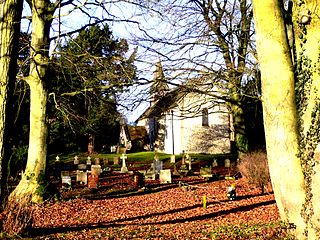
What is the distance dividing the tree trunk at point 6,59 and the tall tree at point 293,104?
3.94 m

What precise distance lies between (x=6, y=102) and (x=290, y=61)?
178 inches

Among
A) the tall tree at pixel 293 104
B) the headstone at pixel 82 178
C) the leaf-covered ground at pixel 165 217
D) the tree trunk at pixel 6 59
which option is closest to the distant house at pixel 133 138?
the headstone at pixel 82 178

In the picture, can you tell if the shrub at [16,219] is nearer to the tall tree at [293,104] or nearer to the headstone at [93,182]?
the tall tree at [293,104]

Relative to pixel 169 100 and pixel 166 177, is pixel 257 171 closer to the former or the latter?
pixel 166 177

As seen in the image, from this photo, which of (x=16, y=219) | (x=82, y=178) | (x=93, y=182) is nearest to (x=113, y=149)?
(x=82, y=178)

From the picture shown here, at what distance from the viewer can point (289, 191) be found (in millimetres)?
6109

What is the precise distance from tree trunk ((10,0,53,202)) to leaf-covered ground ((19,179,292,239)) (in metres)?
1.00

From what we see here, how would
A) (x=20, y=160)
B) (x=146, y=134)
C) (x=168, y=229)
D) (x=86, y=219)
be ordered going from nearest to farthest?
1. (x=168, y=229)
2. (x=86, y=219)
3. (x=20, y=160)
4. (x=146, y=134)

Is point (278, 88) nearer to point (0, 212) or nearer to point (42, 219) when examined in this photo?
point (0, 212)

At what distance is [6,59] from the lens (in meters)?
6.11

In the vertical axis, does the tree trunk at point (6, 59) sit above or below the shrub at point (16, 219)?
above

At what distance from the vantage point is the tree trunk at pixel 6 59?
5.97 metres

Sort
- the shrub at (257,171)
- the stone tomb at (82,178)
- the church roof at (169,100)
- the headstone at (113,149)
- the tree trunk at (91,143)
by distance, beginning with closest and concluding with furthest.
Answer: the shrub at (257,171) < the church roof at (169,100) < the stone tomb at (82,178) < the tree trunk at (91,143) < the headstone at (113,149)

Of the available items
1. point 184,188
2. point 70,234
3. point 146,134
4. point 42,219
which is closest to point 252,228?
point 70,234
